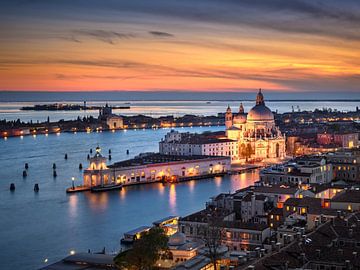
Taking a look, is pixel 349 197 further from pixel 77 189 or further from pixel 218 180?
pixel 218 180

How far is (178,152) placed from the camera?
99.6ft

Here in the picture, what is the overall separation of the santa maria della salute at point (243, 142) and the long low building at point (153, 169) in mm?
3077

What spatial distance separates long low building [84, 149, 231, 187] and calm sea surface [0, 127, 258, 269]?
0.84 metres

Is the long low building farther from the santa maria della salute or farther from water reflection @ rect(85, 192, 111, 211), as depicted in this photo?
the santa maria della salute

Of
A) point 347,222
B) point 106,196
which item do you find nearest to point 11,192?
point 106,196

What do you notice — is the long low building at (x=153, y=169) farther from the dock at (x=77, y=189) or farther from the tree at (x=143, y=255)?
the tree at (x=143, y=255)

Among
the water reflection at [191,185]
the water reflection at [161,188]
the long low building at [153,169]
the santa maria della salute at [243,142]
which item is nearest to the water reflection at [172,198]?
the water reflection at [161,188]

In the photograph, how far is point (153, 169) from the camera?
77.2 feet

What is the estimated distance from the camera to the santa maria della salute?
30031mm

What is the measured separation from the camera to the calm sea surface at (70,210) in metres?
→ 12.6

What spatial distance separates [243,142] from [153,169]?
932 cm

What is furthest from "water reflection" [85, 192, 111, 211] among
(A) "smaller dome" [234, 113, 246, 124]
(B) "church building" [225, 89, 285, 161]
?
(A) "smaller dome" [234, 113, 246, 124]

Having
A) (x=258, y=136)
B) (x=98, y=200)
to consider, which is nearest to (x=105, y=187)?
(x=98, y=200)

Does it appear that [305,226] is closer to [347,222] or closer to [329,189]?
[347,222]
